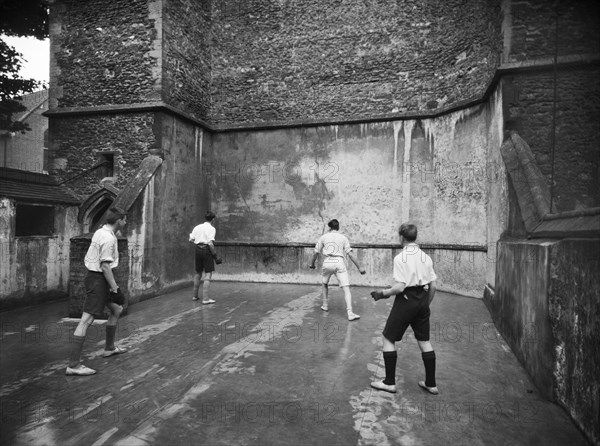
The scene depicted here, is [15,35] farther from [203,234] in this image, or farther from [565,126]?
[565,126]

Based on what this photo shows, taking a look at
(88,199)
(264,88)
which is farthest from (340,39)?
(88,199)

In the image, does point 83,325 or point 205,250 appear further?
point 205,250

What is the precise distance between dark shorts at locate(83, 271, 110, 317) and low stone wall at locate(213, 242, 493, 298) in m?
6.54

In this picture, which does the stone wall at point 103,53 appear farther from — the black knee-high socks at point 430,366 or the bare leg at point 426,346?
the black knee-high socks at point 430,366

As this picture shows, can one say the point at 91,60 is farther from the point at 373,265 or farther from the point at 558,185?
the point at 558,185

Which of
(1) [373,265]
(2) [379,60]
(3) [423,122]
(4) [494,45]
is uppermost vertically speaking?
(2) [379,60]

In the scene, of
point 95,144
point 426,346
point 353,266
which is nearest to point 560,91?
point 426,346

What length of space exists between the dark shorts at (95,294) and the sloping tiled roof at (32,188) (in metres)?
5.07

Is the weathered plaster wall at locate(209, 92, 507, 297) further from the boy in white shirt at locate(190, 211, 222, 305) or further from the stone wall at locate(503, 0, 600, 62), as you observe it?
the boy in white shirt at locate(190, 211, 222, 305)

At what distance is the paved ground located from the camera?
10.7ft

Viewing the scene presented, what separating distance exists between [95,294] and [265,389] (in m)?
2.47

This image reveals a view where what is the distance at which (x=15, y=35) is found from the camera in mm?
14039

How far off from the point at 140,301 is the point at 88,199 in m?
3.29

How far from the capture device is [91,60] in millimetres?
10180
